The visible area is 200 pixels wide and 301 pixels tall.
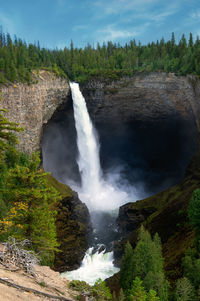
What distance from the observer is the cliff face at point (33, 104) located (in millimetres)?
39719

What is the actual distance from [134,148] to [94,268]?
31232 millimetres

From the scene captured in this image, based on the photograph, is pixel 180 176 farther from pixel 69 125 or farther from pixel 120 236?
pixel 69 125

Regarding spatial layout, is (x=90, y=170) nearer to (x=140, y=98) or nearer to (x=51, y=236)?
(x=140, y=98)

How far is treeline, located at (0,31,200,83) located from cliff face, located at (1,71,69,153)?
183 centimetres

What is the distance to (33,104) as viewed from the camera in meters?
43.0

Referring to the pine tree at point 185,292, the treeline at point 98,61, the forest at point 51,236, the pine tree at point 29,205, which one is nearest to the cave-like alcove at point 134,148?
the treeline at point 98,61

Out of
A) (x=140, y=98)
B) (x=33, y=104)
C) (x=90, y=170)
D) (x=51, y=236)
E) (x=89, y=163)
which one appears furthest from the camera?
(x=90, y=170)

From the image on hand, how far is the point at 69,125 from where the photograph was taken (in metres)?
51.2

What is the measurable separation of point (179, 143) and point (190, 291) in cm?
3833

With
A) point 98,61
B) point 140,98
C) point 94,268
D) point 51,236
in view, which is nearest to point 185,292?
point 51,236

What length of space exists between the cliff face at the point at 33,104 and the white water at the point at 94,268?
19508 millimetres

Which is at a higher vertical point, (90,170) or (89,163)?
(89,163)

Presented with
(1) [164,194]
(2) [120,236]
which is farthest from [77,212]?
(1) [164,194]

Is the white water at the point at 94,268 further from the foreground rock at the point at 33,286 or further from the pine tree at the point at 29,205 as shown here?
the foreground rock at the point at 33,286
